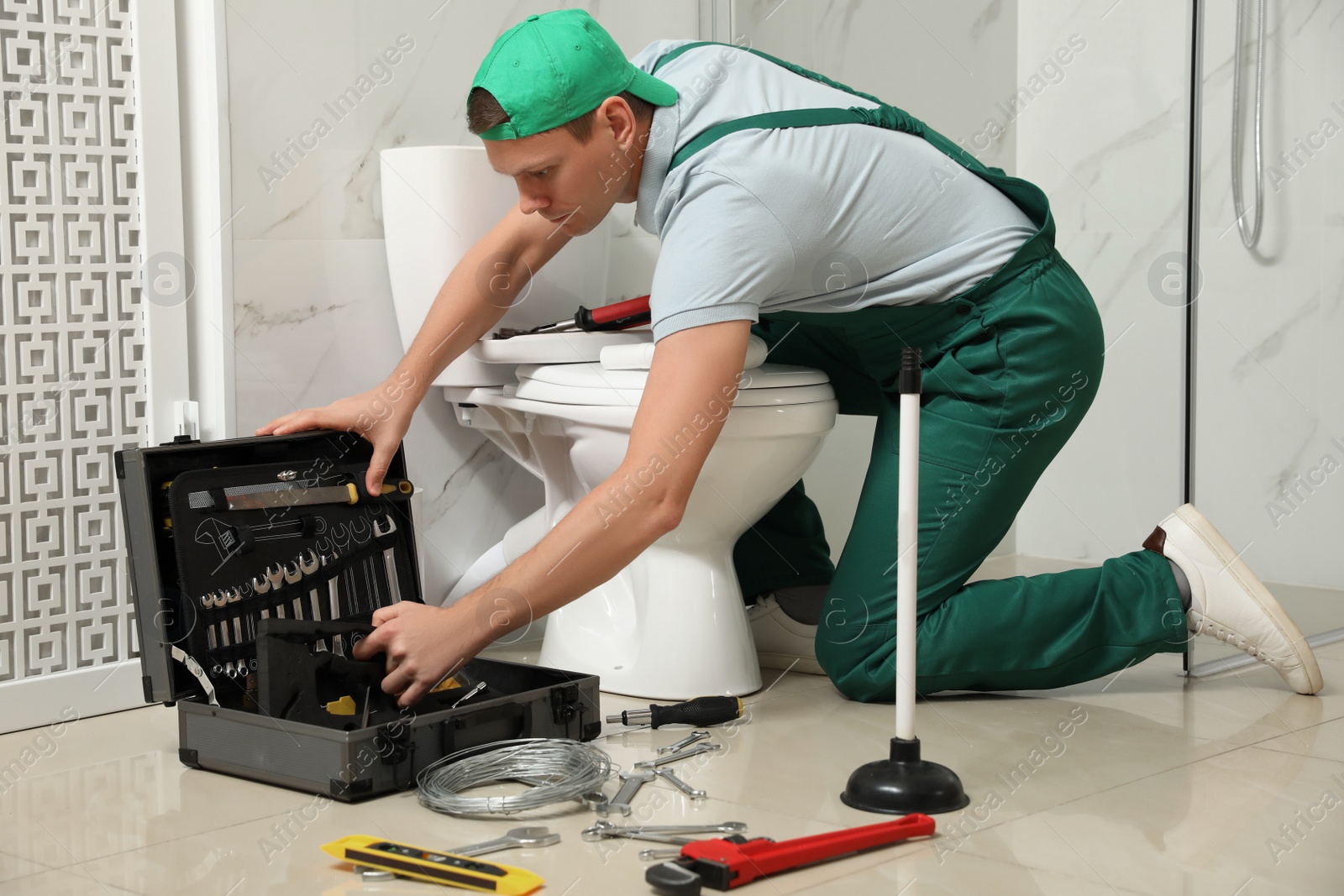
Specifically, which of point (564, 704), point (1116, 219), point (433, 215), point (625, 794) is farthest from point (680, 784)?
point (1116, 219)

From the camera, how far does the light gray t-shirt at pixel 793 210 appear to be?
1247 mm

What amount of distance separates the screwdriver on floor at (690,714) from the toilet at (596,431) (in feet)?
0.39

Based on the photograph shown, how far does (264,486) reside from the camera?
4.53 ft

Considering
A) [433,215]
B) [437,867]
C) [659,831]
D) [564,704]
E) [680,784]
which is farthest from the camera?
[433,215]

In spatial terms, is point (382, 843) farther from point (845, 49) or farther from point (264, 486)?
point (845, 49)

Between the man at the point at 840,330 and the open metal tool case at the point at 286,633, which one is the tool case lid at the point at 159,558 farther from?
the man at the point at 840,330

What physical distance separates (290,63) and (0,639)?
31.3 inches

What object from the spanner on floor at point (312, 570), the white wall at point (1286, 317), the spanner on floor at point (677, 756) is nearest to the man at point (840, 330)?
the spanner on floor at point (312, 570)

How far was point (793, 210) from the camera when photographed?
130 cm

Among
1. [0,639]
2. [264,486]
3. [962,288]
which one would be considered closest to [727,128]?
[962,288]

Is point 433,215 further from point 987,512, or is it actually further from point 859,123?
point 987,512

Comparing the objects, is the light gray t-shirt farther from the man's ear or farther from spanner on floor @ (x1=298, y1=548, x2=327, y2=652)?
spanner on floor @ (x1=298, y1=548, x2=327, y2=652)

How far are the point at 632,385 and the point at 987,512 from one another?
0.44 meters

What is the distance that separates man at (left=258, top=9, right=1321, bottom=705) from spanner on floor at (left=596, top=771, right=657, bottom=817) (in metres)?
0.18
